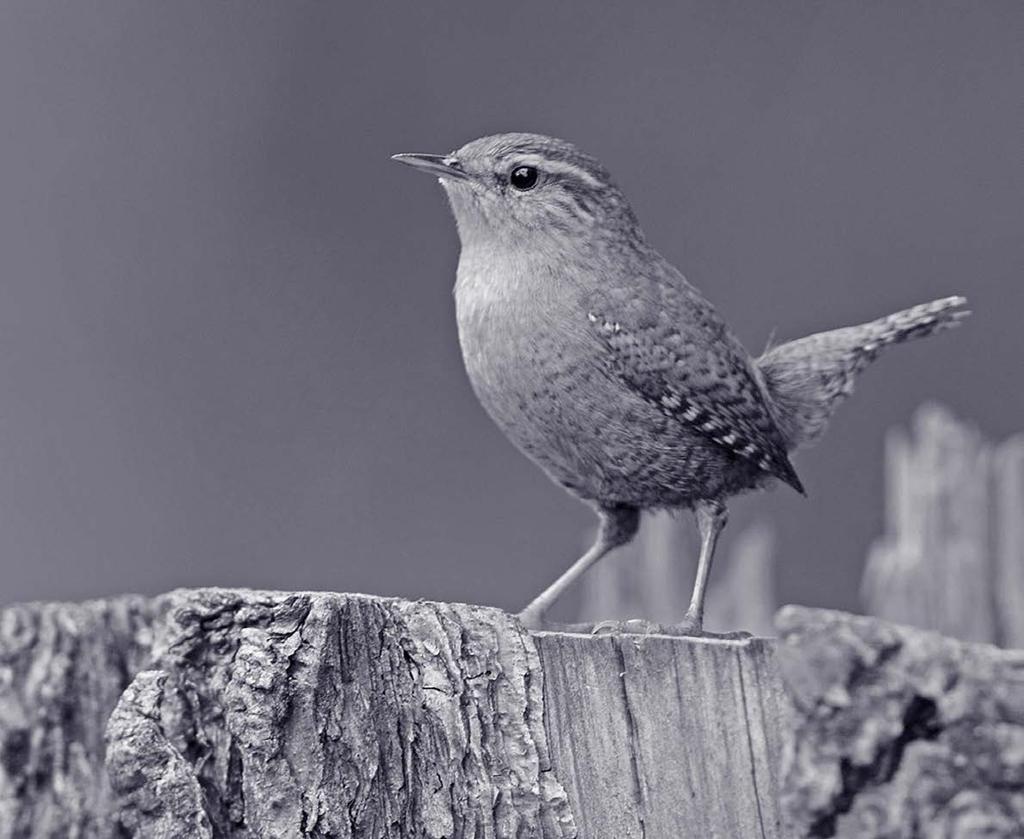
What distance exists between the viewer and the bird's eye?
371 cm

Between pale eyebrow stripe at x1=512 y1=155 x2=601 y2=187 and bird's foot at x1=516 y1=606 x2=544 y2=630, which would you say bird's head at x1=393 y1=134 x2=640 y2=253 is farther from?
bird's foot at x1=516 y1=606 x2=544 y2=630

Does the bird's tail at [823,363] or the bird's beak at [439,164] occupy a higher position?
the bird's beak at [439,164]

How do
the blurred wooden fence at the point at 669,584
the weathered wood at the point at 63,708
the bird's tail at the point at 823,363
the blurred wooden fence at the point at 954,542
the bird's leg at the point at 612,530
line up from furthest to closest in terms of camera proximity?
the blurred wooden fence at the point at 669,584 < the blurred wooden fence at the point at 954,542 < the bird's tail at the point at 823,363 < the bird's leg at the point at 612,530 < the weathered wood at the point at 63,708

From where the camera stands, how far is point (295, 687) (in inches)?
98.5

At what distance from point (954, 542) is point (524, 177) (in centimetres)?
168

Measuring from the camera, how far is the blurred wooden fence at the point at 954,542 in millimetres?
4492

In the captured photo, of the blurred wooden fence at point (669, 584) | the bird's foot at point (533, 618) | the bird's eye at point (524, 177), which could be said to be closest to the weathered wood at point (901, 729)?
the bird's foot at point (533, 618)

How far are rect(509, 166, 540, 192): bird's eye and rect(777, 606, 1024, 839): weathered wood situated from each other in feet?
6.22

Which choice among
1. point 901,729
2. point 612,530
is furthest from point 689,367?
point 901,729

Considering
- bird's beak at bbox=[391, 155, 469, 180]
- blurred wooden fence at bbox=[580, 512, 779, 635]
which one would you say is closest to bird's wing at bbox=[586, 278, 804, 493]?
bird's beak at bbox=[391, 155, 469, 180]

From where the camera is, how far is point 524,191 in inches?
146

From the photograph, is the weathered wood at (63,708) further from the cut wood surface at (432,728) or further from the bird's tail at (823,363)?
the bird's tail at (823,363)

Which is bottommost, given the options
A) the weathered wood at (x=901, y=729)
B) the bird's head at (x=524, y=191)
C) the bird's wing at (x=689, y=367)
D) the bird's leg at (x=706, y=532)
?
the weathered wood at (x=901, y=729)

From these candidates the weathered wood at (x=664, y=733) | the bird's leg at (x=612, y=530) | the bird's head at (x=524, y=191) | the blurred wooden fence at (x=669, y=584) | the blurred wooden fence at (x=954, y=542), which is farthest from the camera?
the blurred wooden fence at (x=669, y=584)
